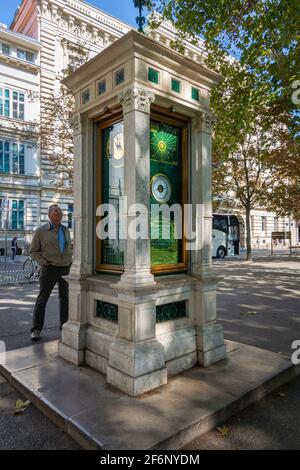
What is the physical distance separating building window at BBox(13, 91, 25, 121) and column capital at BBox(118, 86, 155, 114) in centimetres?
2623

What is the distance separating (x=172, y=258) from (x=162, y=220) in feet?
1.68

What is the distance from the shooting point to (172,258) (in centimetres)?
417

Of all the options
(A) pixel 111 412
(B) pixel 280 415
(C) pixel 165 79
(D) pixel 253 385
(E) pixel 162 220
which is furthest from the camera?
(E) pixel 162 220

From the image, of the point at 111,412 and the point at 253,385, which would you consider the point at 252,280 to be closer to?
the point at 253,385

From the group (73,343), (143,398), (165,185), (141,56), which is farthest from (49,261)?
(141,56)

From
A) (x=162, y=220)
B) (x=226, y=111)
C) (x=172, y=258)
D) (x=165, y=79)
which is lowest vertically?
(x=172, y=258)

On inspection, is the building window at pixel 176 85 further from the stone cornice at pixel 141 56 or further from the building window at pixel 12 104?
the building window at pixel 12 104

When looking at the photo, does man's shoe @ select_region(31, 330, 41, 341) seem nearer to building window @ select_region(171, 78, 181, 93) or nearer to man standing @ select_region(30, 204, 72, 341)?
man standing @ select_region(30, 204, 72, 341)

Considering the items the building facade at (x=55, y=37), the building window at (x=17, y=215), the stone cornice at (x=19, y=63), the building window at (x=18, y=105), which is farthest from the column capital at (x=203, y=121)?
the stone cornice at (x=19, y=63)

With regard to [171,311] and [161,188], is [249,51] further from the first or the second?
[171,311]

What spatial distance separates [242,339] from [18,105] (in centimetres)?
2722

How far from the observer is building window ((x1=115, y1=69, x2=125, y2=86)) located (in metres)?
3.59

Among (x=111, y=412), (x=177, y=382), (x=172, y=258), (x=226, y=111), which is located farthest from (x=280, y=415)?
(x=226, y=111)

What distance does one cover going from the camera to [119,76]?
3641mm
